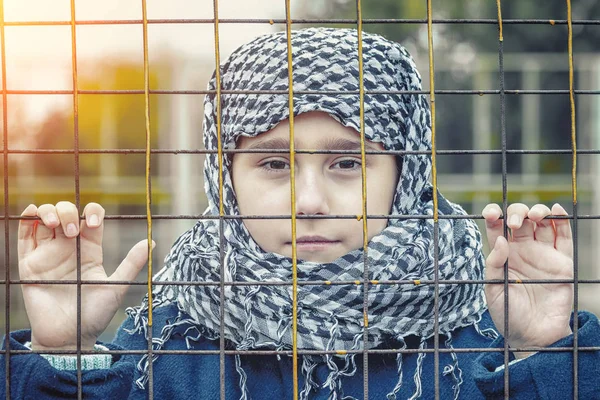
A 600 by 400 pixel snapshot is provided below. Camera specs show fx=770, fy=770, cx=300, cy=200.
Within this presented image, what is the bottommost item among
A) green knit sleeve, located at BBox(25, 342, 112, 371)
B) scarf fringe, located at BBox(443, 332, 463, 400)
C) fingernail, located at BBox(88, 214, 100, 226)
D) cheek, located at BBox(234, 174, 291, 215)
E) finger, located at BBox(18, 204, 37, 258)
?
scarf fringe, located at BBox(443, 332, 463, 400)

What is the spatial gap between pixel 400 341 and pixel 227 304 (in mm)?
302

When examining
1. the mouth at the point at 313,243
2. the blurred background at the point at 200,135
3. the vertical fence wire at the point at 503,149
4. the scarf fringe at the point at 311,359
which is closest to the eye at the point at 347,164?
the mouth at the point at 313,243

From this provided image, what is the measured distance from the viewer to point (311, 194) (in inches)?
46.9

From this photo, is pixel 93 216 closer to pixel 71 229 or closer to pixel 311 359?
pixel 71 229

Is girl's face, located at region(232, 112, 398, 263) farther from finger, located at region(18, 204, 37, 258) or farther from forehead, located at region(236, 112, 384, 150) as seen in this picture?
finger, located at region(18, 204, 37, 258)

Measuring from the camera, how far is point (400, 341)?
1.32 m

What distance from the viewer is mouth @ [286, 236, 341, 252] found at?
1270 millimetres

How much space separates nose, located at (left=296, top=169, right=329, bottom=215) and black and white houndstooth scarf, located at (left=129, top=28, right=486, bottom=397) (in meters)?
0.11

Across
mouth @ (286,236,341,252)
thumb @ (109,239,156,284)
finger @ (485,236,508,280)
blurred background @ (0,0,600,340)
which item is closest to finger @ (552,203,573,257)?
finger @ (485,236,508,280)

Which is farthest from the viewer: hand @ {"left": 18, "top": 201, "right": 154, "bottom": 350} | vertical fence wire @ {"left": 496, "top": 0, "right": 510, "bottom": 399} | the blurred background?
the blurred background

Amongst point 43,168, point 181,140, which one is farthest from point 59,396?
point 43,168

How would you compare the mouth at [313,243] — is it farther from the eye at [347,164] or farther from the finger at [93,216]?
the finger at [93,216]

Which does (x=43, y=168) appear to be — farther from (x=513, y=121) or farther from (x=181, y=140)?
(x=513, y=121)

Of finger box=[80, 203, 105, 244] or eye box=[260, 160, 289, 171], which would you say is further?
eye box=[260, 160, 289, 171]
